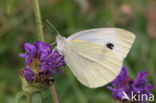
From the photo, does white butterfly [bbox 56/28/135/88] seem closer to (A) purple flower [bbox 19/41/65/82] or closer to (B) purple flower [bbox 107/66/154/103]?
(B) purple flower [bbox 107/66/154/103]

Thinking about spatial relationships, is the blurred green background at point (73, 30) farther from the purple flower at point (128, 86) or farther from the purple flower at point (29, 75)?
the purple flower at point (29, 75)

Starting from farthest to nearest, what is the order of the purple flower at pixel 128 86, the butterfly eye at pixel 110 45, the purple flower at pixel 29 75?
the butterfly eye at pixel 110 45
the purple flower at pixel 128 86
the purple flower at pixel 29 75

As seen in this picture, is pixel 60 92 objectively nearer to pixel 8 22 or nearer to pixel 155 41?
pixel 8 22

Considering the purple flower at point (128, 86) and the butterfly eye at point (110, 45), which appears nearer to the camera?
the purple flower at point (128, 86)

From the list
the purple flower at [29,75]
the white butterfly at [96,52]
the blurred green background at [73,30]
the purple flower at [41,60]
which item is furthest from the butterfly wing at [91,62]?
the blurred green background at [73,30]

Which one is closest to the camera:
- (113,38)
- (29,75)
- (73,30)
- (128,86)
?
(29,75)

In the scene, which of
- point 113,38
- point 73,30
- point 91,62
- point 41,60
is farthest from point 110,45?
point 73,30

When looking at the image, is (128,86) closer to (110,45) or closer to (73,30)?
(110,45)
